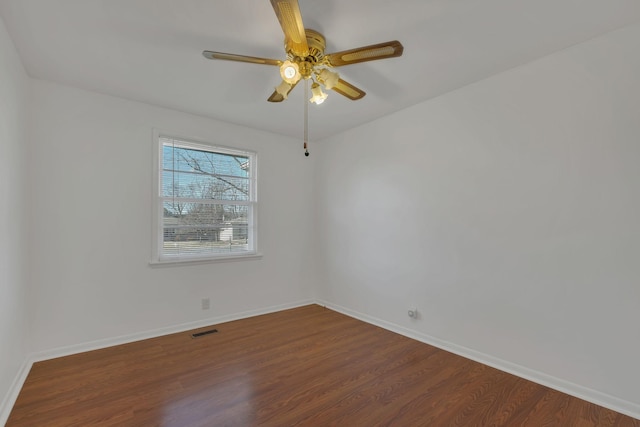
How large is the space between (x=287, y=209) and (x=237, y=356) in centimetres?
206

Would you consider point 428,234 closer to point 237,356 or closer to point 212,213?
point 237,356

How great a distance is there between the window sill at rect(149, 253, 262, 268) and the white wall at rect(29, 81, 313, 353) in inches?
2.0

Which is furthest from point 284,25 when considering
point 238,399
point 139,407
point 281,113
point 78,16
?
point 139,407

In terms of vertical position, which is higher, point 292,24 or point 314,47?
point 314,47

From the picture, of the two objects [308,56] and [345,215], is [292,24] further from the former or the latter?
[345,215]

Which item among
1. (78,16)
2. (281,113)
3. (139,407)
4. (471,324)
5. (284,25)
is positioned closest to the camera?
(284,25)

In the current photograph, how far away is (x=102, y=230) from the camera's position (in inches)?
114

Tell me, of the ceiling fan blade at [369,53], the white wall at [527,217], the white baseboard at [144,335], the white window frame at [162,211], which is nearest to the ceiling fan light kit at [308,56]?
the ceiling fan blade at [369,53]

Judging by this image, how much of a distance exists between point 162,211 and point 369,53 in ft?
8.80

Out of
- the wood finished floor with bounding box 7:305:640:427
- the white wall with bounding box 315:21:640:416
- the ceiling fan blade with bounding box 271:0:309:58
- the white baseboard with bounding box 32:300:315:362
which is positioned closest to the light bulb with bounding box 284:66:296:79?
the ceiling fan blade with bounding box 271:0:309:58

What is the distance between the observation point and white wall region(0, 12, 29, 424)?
1.85 m

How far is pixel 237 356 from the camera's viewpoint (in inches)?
106

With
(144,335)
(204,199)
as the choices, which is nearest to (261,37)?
(204,199)

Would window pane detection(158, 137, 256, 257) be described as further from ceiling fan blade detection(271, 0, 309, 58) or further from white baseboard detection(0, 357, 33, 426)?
ceiling fan blade detection(271, 0, 309, 58)
